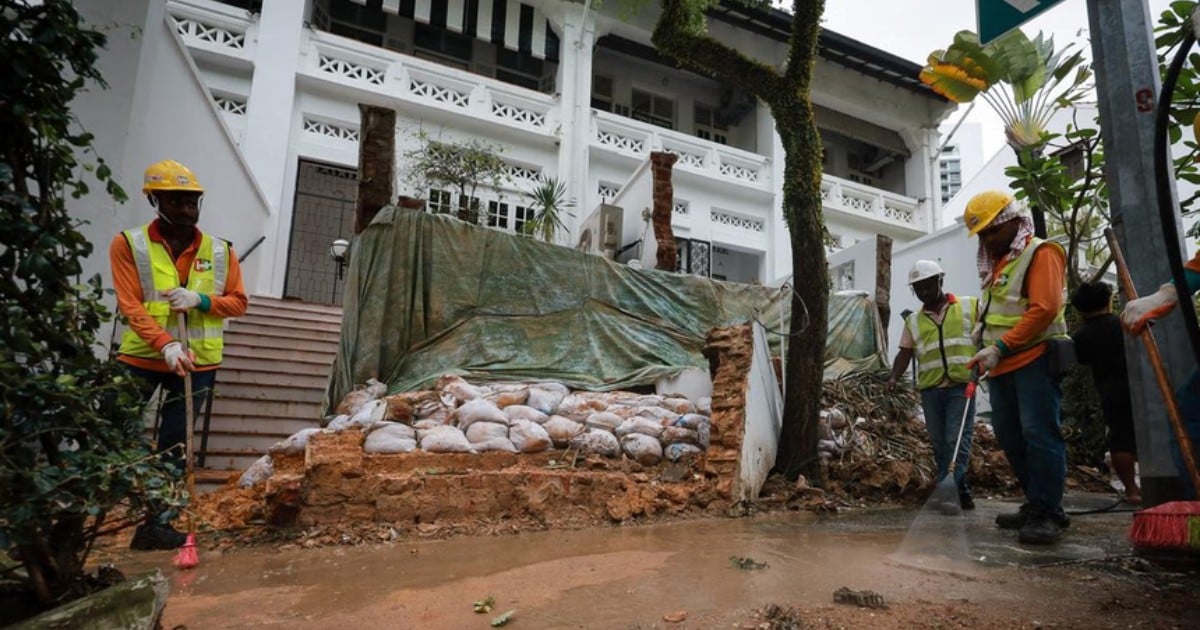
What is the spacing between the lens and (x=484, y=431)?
398 cm

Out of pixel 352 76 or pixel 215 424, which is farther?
pixel 352 76

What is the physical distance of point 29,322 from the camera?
1351 millimetres

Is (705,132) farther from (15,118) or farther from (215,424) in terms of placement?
(15,118)

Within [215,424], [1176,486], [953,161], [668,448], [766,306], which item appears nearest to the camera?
[1176,486]

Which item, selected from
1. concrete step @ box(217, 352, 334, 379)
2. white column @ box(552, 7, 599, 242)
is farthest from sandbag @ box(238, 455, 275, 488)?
white column @ box(552, 7, 599, 242)

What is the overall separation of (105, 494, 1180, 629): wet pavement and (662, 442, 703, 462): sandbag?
0.92m

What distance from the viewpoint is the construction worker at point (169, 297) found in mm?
2795

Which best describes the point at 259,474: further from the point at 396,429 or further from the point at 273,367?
the point at 273,367

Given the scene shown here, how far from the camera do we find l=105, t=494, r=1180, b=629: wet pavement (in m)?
1.91

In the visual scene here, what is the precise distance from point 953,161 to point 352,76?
3039cm

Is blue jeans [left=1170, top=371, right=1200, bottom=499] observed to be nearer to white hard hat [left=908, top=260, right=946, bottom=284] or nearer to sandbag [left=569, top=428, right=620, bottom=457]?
white hard hat [left=908, top=260, right=946, bottom=284]

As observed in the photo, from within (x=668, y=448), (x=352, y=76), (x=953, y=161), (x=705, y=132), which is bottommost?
(x=668, y=448)

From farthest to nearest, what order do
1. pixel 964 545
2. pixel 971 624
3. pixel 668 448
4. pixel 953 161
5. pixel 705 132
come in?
pixel 953 161
pixel 705 132
pixel 668 448
pixel 964 545
pixel 971 624

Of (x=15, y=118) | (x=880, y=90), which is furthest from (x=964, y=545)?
(x=880, y=90)
